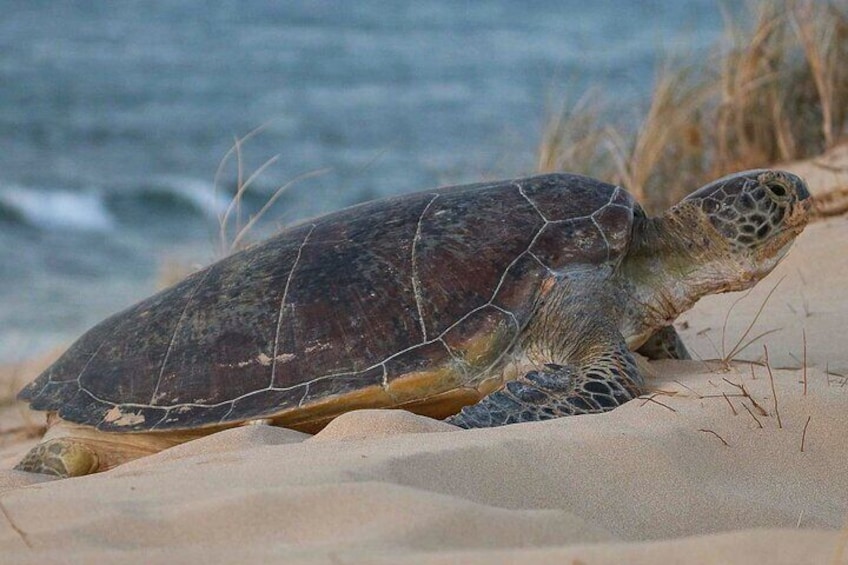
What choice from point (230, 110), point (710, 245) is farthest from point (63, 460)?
point (230, 110)

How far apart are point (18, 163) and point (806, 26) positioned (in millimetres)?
8474

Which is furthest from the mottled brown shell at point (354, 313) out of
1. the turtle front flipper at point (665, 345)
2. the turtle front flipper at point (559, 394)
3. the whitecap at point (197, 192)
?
the whitecap at point (197, 192)

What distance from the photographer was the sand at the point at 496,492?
2025mm

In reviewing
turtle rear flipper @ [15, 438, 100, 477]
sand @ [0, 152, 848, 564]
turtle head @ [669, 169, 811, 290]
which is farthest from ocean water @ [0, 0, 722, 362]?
sand @ [0, 152, 848, 564]

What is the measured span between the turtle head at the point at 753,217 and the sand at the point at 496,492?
1.81ft

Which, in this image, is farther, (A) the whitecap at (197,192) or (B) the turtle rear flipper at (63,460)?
(A) the whitecap at (197,192)

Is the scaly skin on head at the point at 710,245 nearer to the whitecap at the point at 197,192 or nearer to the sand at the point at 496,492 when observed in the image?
the sand at the point at 496,492

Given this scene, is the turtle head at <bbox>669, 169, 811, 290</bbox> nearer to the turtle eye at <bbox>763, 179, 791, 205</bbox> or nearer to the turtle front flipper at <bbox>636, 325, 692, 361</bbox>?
the turtle eye at <bbox>763, 179, 791, 205</bbox>

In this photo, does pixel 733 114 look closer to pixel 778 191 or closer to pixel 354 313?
pixel 778 191

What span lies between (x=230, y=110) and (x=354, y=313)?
1181 centimetres

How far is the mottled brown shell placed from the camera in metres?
3.62

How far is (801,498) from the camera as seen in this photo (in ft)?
8.54

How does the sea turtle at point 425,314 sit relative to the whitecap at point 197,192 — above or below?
above

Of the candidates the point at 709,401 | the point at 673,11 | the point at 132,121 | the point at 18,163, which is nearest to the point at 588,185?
the point at 709,401
